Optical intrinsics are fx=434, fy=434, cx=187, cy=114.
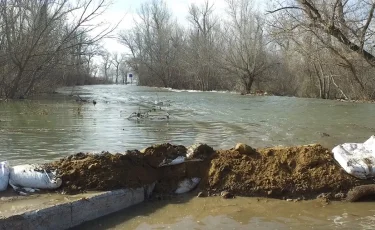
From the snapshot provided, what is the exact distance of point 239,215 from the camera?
16.1 feet

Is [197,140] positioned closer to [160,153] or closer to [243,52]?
[160,153]

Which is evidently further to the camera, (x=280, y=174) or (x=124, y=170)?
(x=280, y=174)

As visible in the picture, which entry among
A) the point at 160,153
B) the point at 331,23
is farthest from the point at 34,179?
the point at 331,23

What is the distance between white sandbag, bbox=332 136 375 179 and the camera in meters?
5.78

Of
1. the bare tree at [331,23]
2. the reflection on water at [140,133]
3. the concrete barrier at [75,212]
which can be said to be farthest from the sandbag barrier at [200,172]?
the bare tree at [331,23]

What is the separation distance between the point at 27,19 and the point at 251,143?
68.4 ft

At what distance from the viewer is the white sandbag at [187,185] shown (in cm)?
577

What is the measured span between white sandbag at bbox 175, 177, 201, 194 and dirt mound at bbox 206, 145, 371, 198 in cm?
12

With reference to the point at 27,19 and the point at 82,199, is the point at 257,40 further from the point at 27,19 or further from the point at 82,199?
the point at 82,199

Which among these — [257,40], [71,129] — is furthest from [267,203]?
[257,40]

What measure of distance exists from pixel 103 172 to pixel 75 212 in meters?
0.89

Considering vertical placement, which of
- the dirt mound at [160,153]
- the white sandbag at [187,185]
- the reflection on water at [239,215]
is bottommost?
the reflection on water at [239,215]

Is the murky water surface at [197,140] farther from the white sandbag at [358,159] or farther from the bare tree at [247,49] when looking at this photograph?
the bare tree at [247,49]

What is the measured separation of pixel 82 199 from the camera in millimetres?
4734
